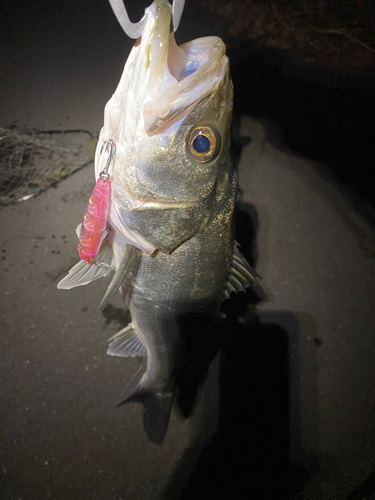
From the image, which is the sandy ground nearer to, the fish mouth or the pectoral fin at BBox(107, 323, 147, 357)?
the pectoral fin at BBox(107, 323, 147, 357)

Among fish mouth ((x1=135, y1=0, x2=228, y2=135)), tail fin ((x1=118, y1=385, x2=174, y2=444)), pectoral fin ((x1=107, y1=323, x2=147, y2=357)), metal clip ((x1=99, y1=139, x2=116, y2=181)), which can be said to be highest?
fish mouth ((x1=135, y1=0, x2=228, y2=135))

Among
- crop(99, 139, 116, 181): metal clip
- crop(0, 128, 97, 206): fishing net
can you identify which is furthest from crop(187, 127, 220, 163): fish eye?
crop(0, 128, 97, 206): fishing net

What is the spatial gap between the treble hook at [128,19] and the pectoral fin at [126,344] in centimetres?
144

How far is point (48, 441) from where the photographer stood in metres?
1.89

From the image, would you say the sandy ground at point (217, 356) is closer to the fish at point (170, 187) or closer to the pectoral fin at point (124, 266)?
the fish at point (170, 187)

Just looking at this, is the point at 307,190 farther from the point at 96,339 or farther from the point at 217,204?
the point at 96,339

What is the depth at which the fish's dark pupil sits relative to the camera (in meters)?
0.96

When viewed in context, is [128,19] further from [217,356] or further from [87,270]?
[217,356]

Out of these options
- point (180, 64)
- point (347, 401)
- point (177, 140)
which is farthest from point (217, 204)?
point (347, 401)

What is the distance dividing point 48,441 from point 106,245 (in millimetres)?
1671

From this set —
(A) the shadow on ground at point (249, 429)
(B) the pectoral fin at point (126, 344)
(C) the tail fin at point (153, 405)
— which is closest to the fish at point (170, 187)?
(B) the pectoral fin at point (126, 344)

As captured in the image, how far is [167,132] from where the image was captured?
3.06ft

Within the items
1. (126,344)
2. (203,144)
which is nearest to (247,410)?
(126,344)

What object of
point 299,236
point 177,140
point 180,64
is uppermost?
point 180,64
